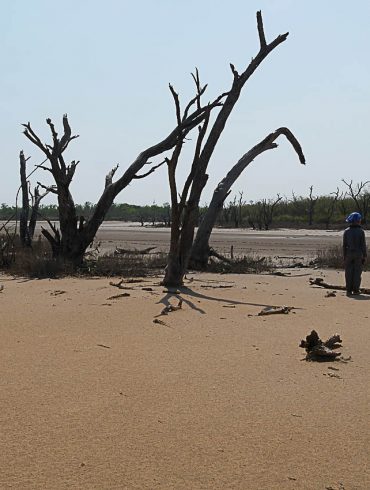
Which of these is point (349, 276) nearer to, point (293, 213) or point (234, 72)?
point (234, 72)

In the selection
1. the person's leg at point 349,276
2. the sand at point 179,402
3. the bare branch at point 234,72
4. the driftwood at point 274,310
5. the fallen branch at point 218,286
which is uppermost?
the bare branch at point 234,72

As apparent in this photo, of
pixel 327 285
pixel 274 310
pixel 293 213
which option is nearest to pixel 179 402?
pixel 274 310

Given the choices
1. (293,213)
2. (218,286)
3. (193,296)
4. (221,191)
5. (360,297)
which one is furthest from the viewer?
(293,213)

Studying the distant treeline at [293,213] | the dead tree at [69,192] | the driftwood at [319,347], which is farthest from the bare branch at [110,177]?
the distant treeline at [293,213]

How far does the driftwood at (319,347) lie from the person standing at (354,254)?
4.16 metres

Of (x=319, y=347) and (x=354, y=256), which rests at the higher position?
(x=354, y=256)

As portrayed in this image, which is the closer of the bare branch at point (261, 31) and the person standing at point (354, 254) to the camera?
the person standing at point (354, 254)

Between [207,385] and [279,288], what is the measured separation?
5.95 metres

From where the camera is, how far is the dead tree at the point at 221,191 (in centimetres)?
1371

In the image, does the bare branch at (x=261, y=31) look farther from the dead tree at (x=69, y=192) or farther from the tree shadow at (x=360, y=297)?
the tree shadow at (x=360, y=297)

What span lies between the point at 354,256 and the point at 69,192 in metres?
6.53

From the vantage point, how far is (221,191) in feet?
47.2

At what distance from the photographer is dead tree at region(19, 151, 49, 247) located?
17891 millimetres

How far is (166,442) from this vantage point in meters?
3.38
